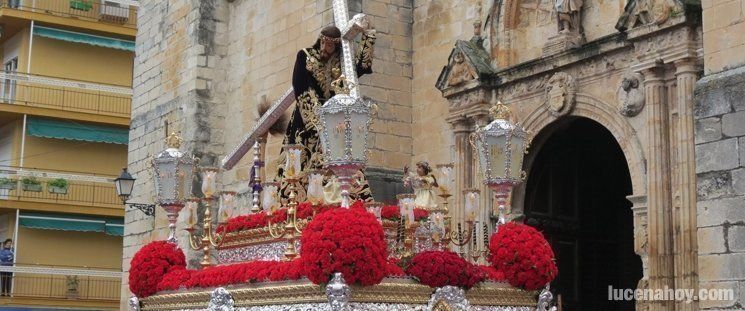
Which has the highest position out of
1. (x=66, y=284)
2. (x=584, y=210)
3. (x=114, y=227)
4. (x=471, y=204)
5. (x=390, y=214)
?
(x=584, y=210)

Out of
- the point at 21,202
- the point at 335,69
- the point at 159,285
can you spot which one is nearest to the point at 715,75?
the point at 335,69

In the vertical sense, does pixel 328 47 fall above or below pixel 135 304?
above

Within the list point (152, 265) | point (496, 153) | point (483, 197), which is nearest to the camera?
point (496, 153)

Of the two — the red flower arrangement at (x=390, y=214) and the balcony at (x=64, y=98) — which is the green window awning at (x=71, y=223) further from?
the red flower arrangement at (x=390, y=214)

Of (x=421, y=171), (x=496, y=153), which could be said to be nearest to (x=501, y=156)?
(x=496, y=153)

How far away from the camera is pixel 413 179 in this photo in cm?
1002

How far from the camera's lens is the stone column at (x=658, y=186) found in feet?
36.3

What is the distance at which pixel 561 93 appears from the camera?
42.0 feet

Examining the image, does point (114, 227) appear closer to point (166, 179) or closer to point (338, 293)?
point (166, 179)

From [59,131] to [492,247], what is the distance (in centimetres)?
1814

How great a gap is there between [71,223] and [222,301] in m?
17.2

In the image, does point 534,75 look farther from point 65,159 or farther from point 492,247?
point 65,159

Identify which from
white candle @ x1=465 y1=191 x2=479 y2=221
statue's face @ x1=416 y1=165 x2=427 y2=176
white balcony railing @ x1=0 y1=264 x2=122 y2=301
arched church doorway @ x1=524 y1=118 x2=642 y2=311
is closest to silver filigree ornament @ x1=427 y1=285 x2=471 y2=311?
white candle @ x1=465 y1=191 x2=479 y2=221

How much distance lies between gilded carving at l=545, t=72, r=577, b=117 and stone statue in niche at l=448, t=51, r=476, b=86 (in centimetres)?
121
